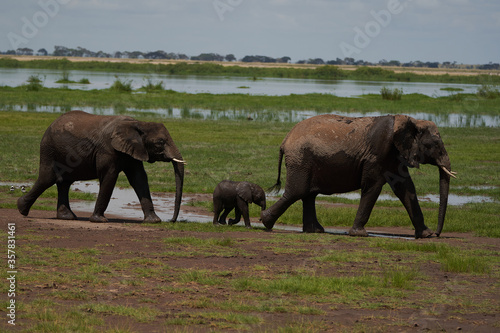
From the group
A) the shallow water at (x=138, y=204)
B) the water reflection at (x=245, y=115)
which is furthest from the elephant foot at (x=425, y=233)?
the water reflection at (x=245, y=115)

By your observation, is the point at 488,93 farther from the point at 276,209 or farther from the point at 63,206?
the point at 63,206

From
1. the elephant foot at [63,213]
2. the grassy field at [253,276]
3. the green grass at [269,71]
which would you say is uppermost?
the green grass at [269,71]

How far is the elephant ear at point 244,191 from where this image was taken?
1320 cm

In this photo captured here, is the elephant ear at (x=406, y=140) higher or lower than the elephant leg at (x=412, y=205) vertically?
higher

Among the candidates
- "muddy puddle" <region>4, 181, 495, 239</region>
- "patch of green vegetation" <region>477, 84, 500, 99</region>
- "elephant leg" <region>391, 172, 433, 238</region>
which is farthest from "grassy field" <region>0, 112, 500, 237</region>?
"patch of green vegetation" <region>477, 84, 500, 99</region>

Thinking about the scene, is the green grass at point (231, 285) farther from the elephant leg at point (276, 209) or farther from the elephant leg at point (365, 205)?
the elephant leg at point (276, 209)

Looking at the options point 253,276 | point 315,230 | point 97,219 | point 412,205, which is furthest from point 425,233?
point 97,219

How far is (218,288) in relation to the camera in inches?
334

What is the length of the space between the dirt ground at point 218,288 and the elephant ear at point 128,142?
139 cm

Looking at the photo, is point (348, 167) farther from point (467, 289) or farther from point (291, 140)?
point (467, 289)

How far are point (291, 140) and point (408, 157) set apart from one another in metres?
2.04

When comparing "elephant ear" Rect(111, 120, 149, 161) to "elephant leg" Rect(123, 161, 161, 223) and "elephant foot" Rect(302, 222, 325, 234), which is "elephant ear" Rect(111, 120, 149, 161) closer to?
"elephant leg" Rect(123, 161, 161, 223)

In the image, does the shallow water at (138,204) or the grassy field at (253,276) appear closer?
the grassy field at (253,276)

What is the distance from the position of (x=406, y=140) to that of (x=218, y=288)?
17.9 feet
